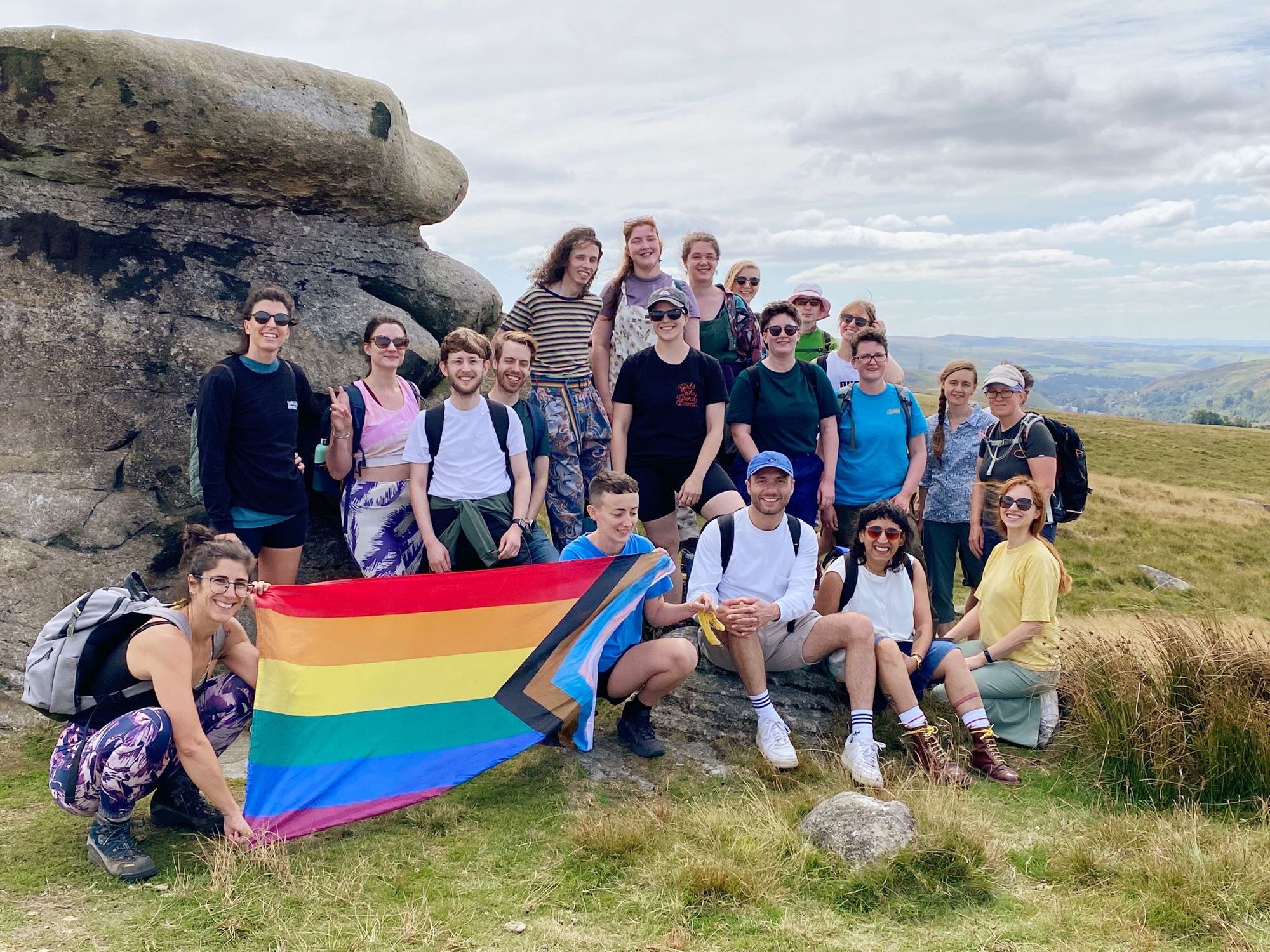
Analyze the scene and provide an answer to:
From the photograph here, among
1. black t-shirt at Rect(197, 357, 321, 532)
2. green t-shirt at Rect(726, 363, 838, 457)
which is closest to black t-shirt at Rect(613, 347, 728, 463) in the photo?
green t-shirt at Rect(726, 363, 838, 457)

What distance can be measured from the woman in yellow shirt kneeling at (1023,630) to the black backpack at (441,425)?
13.9 ft

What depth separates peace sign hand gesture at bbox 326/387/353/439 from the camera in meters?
8.34

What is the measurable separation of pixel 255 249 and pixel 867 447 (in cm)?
678

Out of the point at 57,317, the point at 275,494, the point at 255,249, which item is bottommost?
the point at 275,494

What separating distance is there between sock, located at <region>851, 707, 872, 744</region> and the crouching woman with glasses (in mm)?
4005

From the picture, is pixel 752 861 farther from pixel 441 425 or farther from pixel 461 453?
pixel 441 425

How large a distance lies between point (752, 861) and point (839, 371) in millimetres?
5690

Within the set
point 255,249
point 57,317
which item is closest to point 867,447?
point 255,249

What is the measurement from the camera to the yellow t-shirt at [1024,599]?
26.6 ft

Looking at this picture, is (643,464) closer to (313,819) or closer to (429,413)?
(429,413)

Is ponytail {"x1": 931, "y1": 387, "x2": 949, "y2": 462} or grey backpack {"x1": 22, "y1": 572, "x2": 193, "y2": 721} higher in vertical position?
ponytail {"x1": 931, "y1": 387, "x2": 949, "y2": 462}

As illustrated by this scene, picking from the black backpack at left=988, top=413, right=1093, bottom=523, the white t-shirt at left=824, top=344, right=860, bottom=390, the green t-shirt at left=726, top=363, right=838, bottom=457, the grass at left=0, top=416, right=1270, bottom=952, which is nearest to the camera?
the grass at left=0, top=416, right=1270, bottom=952

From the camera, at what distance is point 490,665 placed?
7582mm

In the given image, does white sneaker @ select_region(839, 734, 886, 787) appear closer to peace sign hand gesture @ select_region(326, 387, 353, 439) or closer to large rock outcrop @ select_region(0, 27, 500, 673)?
peace sign hand gesture @ select_region(326, 387, 353, 439)
